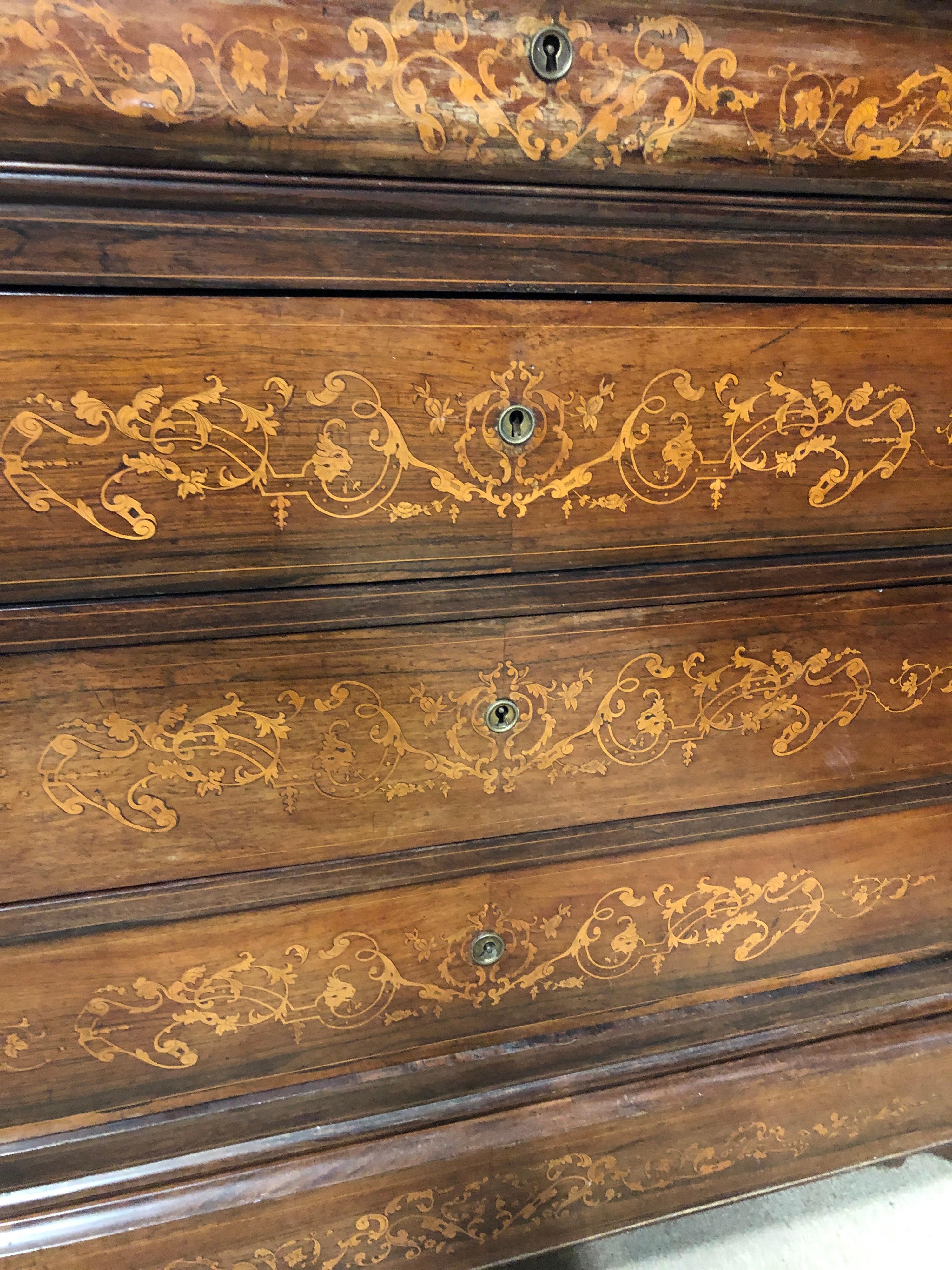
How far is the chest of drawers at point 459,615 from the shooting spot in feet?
1.72

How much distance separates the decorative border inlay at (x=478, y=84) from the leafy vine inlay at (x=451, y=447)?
0.53ft

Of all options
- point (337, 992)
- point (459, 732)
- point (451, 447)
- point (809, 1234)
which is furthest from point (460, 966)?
point (809, 1234)

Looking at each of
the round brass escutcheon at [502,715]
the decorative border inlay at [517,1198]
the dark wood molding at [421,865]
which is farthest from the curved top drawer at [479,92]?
the decorative border inlay at [517,1198]

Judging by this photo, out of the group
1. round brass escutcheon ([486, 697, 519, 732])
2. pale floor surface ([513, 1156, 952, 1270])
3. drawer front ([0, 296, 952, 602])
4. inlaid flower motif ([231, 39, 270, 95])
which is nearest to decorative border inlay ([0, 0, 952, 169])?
inlaid flower motif ([231, 39, 270, 95])

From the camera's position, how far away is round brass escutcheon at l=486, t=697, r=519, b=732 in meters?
0.68

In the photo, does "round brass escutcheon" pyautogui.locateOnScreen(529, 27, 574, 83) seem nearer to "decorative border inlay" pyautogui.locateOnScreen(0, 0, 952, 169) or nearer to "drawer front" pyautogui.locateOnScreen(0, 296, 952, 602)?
"decorative border inlay" pyautogui.locateOnScreen(0, 0, 952, 169)

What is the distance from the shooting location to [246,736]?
0.64 meters

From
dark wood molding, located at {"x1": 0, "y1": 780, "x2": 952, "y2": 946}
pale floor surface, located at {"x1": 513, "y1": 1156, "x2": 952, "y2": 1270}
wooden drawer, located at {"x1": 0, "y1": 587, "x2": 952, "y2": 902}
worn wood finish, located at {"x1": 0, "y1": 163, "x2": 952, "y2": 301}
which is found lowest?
pale floor surface, located at {"x1": 513, "y1": 1156, "x2": 952, "y2": 1270}

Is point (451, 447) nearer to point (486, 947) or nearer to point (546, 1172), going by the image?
point (486, 947)

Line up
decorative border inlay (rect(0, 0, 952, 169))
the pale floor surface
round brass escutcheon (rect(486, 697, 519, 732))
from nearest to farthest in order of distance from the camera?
decorative border inlay (rect(0, 0, 952, 169)), round brass escutcheon (rect(486, 697, 519, 732)), the pale floor surface

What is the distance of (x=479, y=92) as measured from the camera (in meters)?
0.52

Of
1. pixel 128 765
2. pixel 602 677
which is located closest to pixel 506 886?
pixel 602 677

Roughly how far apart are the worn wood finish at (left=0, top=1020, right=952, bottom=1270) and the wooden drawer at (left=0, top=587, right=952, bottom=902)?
1.09 feet

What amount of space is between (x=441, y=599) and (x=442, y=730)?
0.40 feet
